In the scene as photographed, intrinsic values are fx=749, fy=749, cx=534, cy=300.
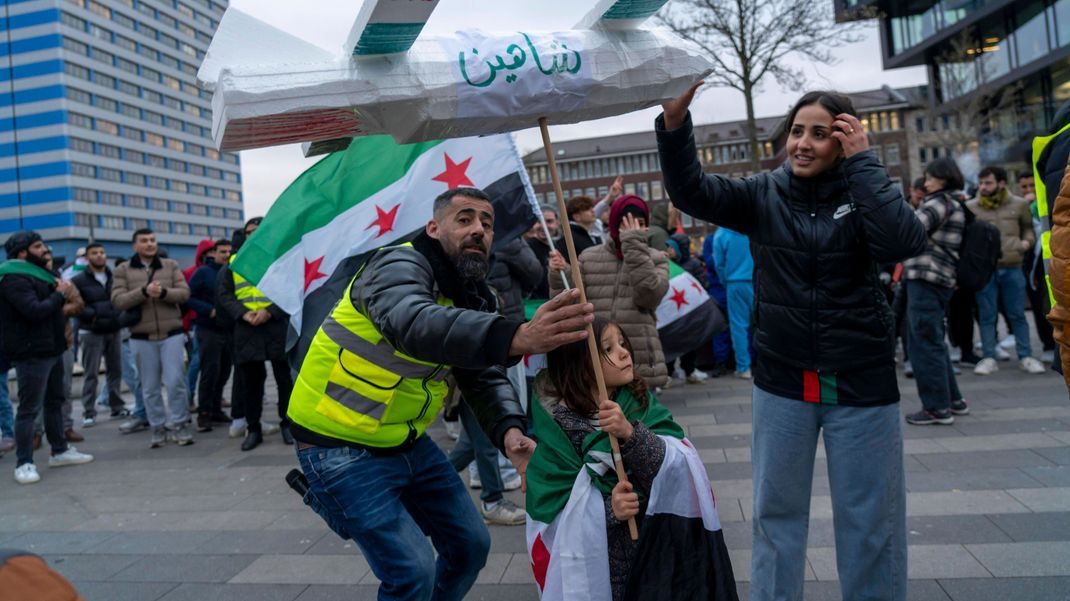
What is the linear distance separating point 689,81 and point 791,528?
1619mm

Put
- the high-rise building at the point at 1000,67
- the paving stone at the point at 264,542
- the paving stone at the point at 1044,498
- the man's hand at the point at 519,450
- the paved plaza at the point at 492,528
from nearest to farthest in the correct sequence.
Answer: the man's hand at the point at 519,450, the paved plaza at the point at 492,528, the paving stone at the point at 1044,498, the paving stone at the point at 264,542, the high-rise building at the point at 1000,67

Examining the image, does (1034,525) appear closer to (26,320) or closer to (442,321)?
(442,321)

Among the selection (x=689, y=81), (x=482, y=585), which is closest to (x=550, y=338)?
(x=689, y=81)

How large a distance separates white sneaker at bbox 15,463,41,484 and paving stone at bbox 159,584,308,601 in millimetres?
3475

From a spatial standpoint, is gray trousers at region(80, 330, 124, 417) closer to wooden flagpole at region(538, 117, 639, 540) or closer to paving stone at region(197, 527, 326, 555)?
paving stone at region(197, 527, 326, 555)

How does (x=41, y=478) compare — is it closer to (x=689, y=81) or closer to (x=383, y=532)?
(x=383, y=532)

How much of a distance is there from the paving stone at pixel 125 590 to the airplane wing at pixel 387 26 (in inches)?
132

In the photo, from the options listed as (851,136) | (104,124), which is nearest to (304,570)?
(851,136)

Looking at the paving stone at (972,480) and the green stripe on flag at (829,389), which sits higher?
the green stripe on flag at (829,389)

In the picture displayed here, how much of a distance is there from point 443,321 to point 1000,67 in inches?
1557

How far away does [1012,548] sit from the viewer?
3662 millimetres

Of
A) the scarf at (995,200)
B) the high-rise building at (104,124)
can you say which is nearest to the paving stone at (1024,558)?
the scarf at (995,200)

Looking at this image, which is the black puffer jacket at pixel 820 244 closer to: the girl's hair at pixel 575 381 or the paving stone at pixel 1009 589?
the girl's hair at pixel 575 381

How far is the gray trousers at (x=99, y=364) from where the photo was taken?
879 centimetres
